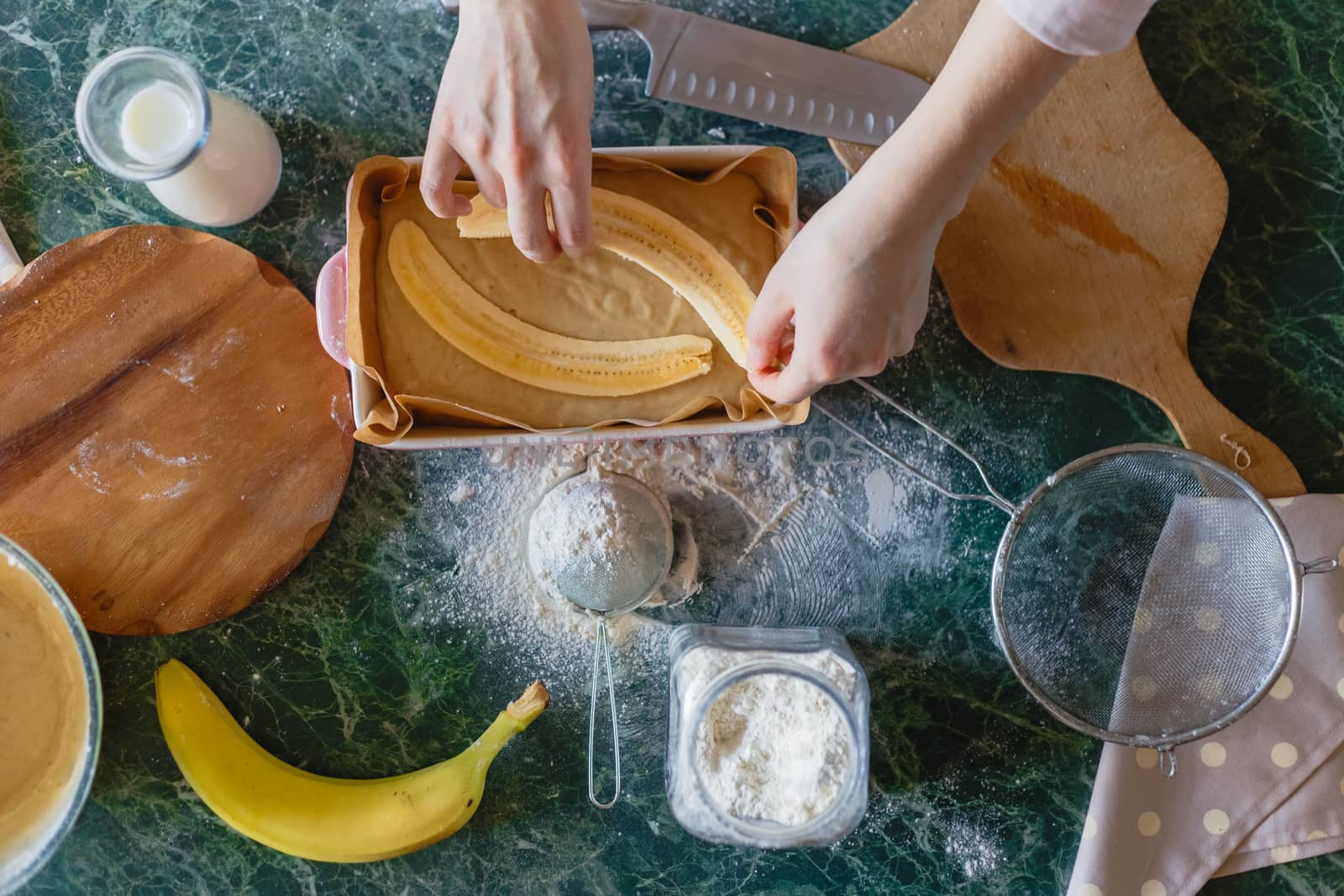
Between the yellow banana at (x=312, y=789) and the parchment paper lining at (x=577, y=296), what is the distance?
298 millimetres

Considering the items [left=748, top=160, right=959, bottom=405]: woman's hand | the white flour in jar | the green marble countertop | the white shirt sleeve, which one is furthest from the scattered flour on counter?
the white shirt sleeve

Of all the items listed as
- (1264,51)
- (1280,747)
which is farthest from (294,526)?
(1264,51)

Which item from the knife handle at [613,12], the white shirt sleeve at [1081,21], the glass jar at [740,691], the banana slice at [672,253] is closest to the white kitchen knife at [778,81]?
the knife handle at [613,12]

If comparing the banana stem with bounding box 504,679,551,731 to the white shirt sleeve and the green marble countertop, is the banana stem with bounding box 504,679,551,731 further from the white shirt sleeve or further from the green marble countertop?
the white shirt sleeve

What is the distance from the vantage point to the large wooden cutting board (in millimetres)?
1010

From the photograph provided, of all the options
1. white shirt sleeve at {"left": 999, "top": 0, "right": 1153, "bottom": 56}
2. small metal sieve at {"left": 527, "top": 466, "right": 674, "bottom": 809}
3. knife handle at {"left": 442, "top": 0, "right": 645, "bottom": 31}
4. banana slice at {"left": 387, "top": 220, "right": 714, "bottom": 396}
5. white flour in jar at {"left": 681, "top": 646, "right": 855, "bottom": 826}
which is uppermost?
white shirt sleeve at {"left": 999, "top": 0, "right": 1153, "bottom": 56}

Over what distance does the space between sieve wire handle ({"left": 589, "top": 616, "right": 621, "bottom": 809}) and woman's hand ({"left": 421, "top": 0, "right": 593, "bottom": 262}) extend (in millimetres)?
433

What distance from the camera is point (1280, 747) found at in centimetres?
101

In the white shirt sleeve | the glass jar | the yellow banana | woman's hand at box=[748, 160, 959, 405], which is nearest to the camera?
the white shirt sleeve

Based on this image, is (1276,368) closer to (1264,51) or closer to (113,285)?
(1264,51)

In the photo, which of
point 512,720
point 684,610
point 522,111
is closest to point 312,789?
point 512,720

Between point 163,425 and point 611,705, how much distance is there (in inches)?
21.6

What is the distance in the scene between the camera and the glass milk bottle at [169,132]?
0.91 metres

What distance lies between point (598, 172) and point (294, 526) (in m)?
0.48
